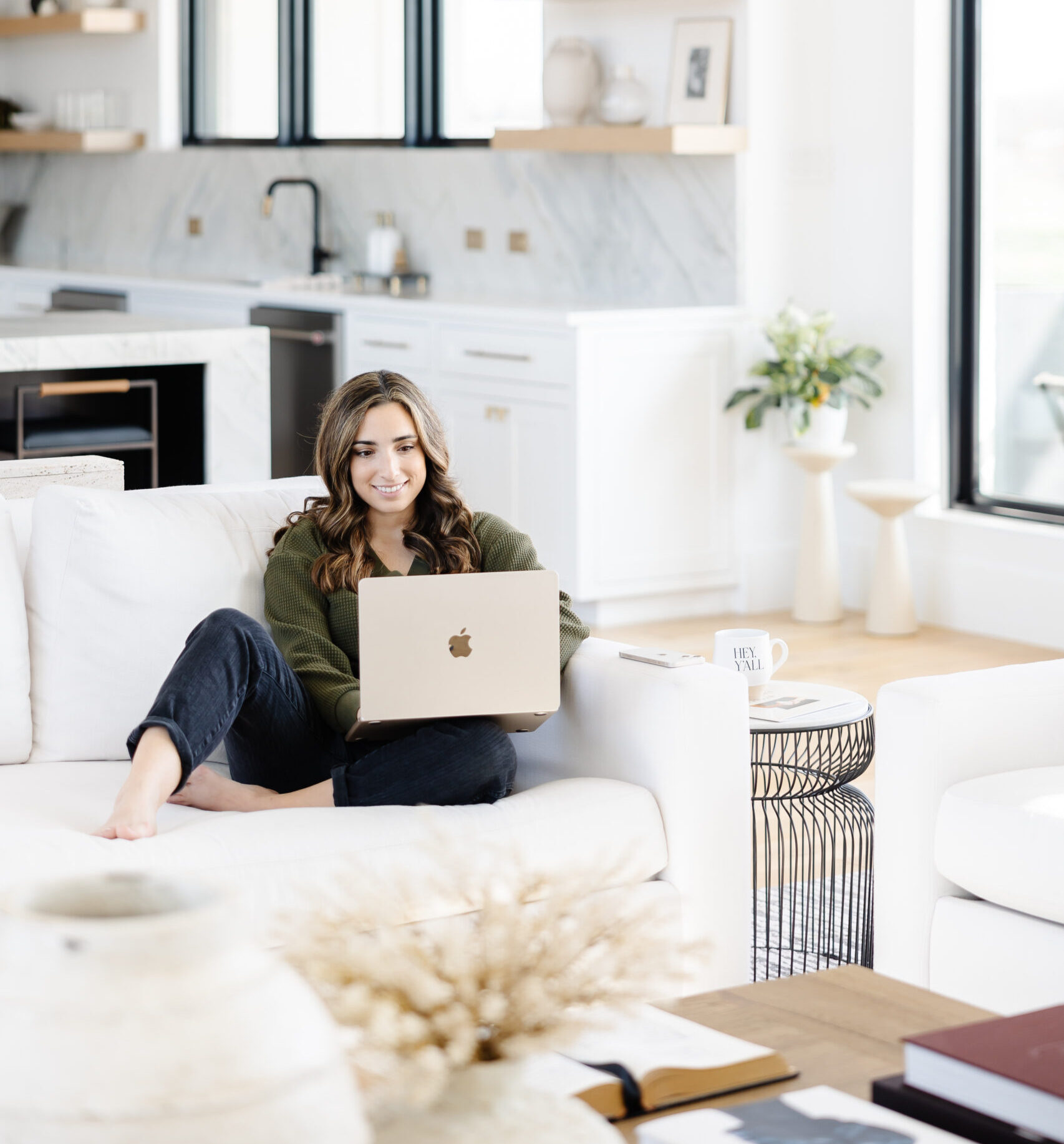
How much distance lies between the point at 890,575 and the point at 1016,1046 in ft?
13.0

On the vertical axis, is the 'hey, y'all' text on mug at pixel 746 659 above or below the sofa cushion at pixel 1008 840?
above

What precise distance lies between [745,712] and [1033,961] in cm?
47

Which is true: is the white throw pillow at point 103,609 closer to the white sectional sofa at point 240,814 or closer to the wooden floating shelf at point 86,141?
the white sectional sofa at point 240,814

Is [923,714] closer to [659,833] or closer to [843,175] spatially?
[659,833]

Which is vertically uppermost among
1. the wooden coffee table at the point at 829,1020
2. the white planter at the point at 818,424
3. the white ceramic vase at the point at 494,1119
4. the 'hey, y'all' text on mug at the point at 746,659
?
the white planter at the point at 818,424

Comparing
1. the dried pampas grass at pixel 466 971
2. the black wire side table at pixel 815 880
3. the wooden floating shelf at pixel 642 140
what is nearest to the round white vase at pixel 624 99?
the wooden floating shelf at pixel 642 140

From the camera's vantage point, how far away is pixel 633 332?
5.21 metres

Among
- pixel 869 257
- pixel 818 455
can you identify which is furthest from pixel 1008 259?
pixel 818 455

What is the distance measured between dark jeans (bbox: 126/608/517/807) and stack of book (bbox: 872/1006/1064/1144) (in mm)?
1071

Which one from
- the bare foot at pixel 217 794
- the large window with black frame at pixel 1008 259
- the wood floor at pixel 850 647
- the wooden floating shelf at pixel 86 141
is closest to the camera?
the bare foot at pixel 217 794

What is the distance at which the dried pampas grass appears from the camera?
103 centimetres

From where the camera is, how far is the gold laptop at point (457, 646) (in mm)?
2250

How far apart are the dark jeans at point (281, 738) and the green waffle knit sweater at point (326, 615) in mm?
36

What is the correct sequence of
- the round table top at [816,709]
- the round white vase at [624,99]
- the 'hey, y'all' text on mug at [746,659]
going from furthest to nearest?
the round white vase at [624,99] < the 'hey, y'all' text on mug at [746,659] < the round table top at [816,709]
